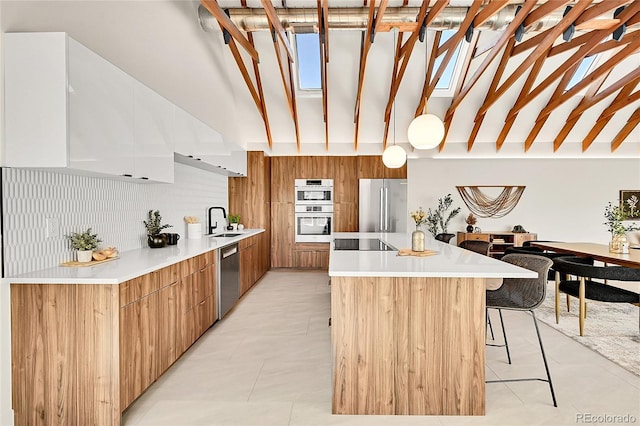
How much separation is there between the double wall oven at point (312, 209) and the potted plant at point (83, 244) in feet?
15.8

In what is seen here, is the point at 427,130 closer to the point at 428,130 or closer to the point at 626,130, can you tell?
the point at 428,130

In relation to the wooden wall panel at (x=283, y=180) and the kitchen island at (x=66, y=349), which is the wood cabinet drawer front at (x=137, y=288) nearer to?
the kitchen island at (x=66, y=349)

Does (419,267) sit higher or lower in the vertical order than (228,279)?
higher

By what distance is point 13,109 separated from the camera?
83.1 inches

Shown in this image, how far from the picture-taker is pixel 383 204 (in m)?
7.23

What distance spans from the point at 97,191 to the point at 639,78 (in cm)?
Result: 732

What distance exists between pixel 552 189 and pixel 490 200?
4.23 ft

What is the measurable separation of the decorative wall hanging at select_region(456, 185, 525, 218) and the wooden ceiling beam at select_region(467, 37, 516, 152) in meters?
0.89

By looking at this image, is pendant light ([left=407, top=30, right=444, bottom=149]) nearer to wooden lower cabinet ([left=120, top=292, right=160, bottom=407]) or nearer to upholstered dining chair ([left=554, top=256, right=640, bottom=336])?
upholstered dining chair ([left=554, top=256, right=640, bottom=336])

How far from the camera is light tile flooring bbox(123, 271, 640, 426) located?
2.27 meters

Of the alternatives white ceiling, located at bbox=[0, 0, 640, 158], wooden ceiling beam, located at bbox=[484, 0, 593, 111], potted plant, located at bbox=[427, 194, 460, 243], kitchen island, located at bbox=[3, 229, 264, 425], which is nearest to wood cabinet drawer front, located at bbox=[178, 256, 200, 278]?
kitchen island, located at bbox=[3, 229, 264, 425]

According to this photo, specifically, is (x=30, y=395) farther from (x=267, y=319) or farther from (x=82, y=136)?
(x=267, y=319)

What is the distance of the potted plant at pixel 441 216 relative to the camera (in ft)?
25.3

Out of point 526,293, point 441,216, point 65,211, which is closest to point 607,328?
point 526,293
